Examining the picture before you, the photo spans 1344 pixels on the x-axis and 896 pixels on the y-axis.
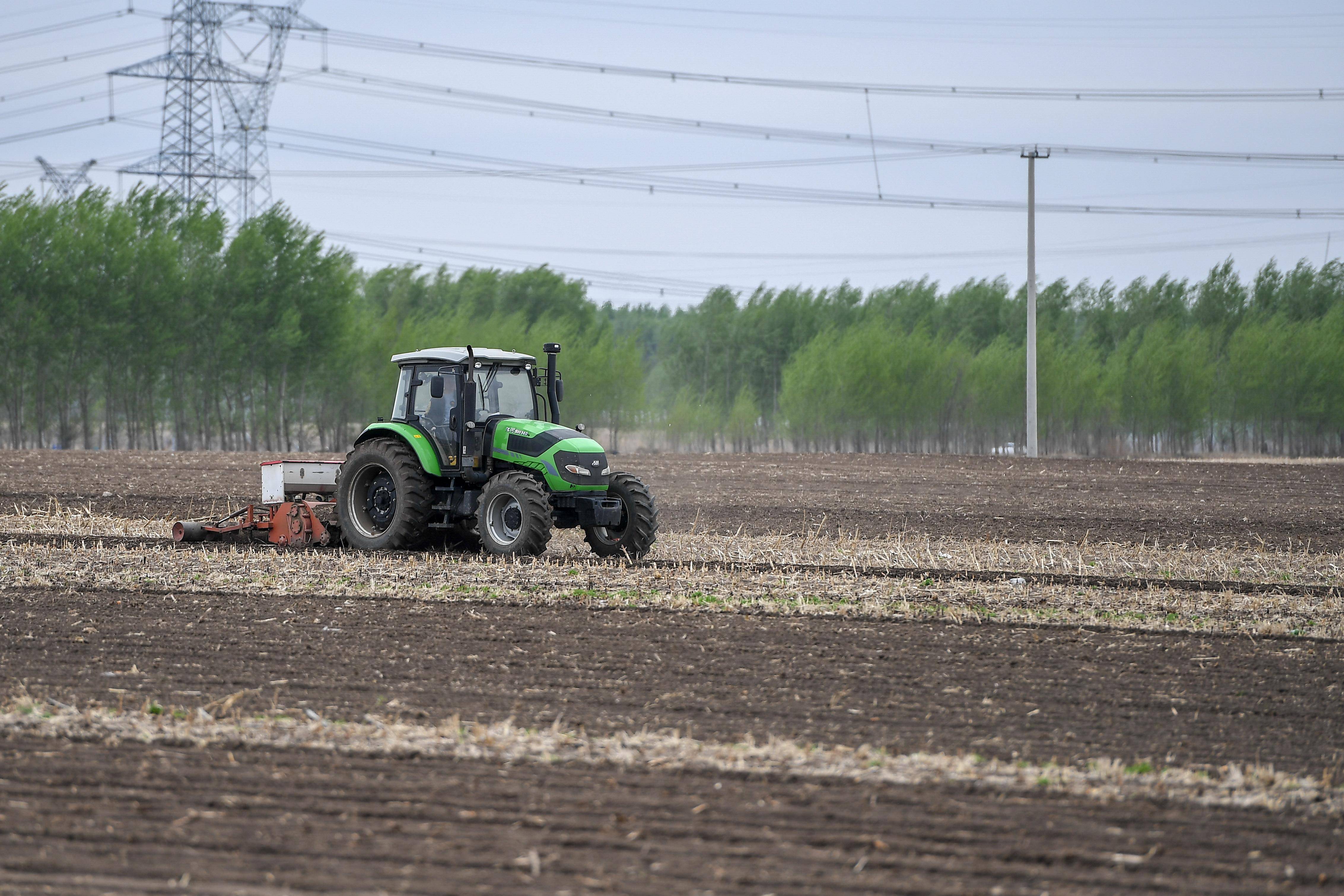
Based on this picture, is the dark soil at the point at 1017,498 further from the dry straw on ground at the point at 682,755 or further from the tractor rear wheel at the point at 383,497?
the dry straw on ground at the point at 682,755

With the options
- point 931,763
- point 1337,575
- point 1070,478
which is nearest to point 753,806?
point 931,763

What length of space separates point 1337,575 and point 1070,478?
14232 millimetres

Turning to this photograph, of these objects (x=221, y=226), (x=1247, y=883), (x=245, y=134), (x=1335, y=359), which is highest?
(x=245, y=134)

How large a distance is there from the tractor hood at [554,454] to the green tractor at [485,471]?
0.04ft

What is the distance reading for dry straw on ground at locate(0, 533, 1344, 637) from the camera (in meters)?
10.1

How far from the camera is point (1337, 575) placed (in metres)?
12.7

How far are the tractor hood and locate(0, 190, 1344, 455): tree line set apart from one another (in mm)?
32117

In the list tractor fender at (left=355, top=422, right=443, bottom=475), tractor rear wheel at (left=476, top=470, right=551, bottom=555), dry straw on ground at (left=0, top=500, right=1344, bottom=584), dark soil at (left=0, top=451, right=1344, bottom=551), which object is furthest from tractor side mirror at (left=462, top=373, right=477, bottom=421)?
dark soil at (left=0, top=451, right=1344, bottom=551)

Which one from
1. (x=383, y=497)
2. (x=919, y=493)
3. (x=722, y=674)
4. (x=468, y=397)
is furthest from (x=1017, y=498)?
(x=722, y=674)

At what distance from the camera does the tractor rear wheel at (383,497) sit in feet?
42.7

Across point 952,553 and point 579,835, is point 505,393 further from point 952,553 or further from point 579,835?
point 579,835

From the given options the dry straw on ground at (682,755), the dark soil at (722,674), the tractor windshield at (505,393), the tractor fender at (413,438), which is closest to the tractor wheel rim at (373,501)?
the tractor fender at (413,438)

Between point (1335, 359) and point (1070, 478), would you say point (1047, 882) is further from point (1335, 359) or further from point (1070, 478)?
point (1335, 359)

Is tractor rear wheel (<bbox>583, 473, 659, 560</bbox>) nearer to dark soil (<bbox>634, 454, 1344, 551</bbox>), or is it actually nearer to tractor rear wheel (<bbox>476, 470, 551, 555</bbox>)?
tractor rear wheel (<bbox>476, 470, 551, 555</bbox>)
